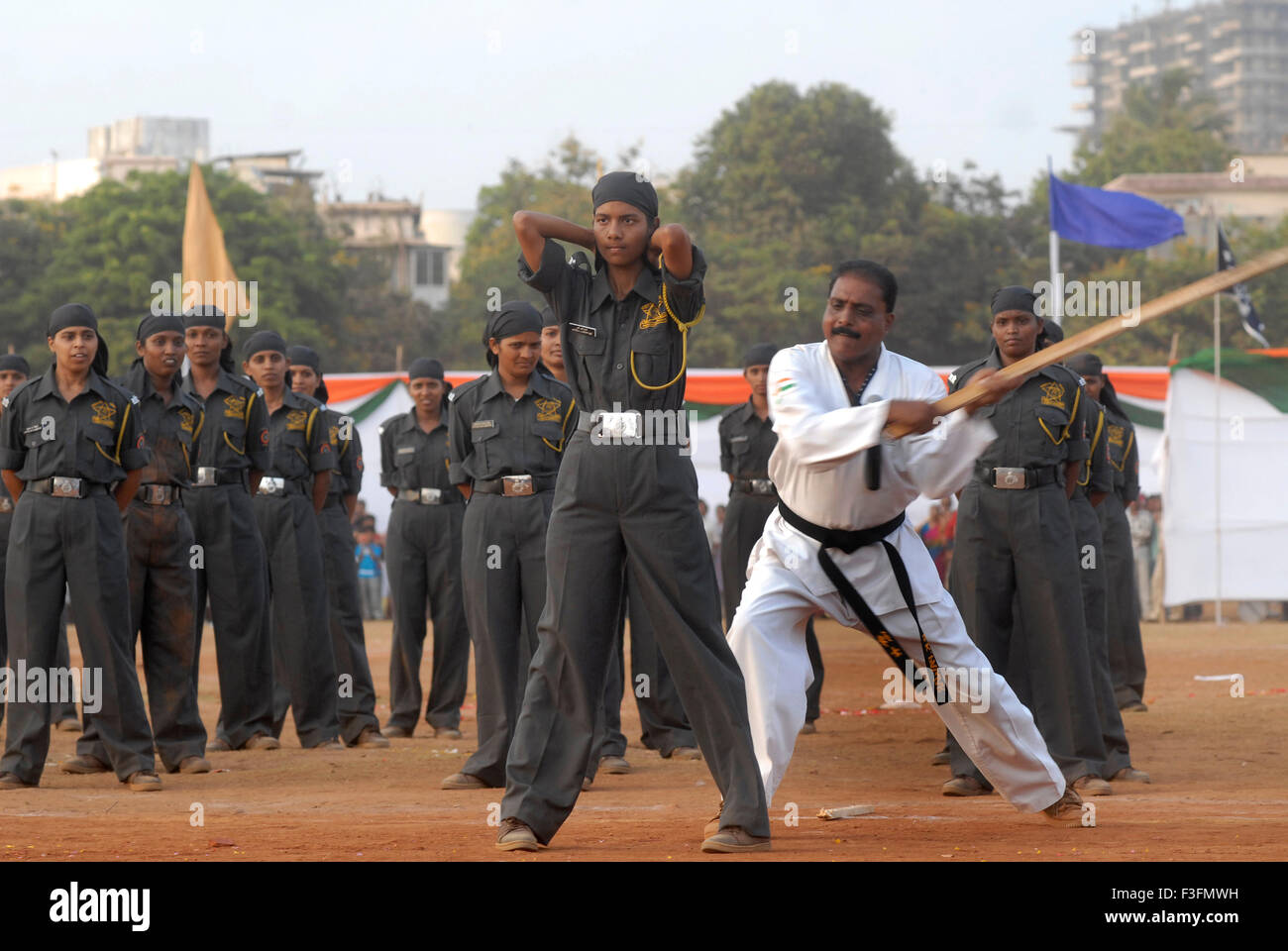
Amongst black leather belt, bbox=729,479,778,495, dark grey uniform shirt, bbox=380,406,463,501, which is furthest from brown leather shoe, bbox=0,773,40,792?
black leather belt, bbox=729,479,778,495

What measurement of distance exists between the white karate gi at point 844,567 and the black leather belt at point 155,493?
15.2 feet

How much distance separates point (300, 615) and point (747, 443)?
371 cm

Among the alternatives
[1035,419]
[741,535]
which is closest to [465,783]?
[1035,419]

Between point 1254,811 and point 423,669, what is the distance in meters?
12.6

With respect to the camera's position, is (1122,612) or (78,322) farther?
(1122,612)

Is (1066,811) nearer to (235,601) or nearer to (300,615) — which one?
(235,601)

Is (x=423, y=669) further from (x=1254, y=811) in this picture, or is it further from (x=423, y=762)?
(x=1254, y=811)

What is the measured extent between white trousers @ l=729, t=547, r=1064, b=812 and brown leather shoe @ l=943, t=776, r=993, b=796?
6.38ft

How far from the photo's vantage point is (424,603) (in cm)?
1370

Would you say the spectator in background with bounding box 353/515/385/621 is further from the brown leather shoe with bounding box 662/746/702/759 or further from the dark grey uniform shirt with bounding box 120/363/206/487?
the dark grey uniform shirt with bounding box 120/363/206/487

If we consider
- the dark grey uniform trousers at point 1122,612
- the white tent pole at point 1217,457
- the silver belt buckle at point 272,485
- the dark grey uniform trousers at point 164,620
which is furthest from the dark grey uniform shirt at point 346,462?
the white tent pole at point 1217,457

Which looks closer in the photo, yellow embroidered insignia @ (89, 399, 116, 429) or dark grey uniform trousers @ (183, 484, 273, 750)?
yellow embroidered insignia @ (89, 399, 116, 429)

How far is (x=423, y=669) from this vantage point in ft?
65.6

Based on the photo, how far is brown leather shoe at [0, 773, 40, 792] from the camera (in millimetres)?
9945
